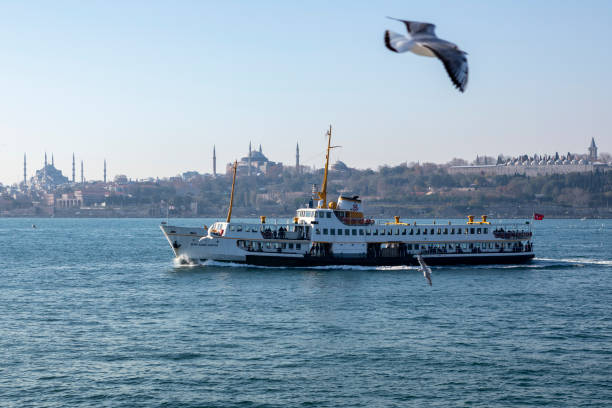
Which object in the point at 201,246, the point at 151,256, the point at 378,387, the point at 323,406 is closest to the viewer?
the point at 323,406

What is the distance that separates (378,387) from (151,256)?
49265 millimetres

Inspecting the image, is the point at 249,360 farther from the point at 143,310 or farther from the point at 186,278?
the point at 186,278

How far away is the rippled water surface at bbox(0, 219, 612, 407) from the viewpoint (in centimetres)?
2112

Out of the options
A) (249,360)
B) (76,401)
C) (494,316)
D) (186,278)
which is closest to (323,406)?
(249,360)

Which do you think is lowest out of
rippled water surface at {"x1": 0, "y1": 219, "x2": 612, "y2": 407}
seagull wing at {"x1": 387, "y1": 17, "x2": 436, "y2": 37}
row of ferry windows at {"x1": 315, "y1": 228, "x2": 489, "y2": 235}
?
rippled water surface at {"x1": 0, "y1": 219, "x2": 612, "y2": 407}

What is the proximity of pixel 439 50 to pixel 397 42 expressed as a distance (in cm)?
48

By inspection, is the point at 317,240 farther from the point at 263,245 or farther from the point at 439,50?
the point at 439,50

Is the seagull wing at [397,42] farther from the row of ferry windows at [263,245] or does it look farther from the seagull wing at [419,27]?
the row of ferry windows at [263,245]

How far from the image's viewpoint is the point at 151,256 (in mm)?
68000

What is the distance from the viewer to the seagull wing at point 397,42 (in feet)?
26.8

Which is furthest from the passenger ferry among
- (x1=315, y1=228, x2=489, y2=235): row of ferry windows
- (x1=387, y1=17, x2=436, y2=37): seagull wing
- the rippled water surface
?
(x1=387, y1=17, x2=436, y2=37): seagull wing

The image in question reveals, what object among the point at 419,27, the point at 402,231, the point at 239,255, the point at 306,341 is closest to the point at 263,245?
the point at 239,255

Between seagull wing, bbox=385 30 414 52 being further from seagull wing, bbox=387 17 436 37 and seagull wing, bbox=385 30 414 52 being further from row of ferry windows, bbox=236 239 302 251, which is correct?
row of ferry windows, bbox=236 239 302 251

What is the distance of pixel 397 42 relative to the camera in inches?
326
